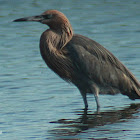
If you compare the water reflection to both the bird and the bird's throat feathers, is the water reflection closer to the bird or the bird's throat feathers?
the bird

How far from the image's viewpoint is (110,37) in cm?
1880

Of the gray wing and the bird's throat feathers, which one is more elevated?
the bird's throat feathers

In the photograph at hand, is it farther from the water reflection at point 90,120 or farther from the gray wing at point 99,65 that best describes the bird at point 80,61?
the water reflection at point 90,120

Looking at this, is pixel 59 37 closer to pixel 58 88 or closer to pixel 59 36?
pixel 59 36

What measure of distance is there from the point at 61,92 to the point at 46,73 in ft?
7.05

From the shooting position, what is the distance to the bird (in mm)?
10547

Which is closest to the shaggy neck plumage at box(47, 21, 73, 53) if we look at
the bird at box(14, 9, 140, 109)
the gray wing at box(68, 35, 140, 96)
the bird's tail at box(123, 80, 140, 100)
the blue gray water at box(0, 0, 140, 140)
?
the bird at box(14, 9, 140, 109)

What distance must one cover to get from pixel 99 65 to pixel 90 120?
1.29 m

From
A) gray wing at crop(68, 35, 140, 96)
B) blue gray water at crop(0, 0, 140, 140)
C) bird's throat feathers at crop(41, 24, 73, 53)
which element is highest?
bird's throat feathers at crop(41, 24, 73, 53)

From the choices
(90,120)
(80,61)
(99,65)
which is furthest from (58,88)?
(90,120)

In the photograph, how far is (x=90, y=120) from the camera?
10.1 m

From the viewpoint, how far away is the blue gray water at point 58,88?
A: 931cm

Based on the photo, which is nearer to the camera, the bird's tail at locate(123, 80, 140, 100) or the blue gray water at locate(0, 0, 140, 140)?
A: the blue gray water at locate(0, 0, 140, 140)

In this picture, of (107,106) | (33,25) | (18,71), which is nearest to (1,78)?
(18,71)
